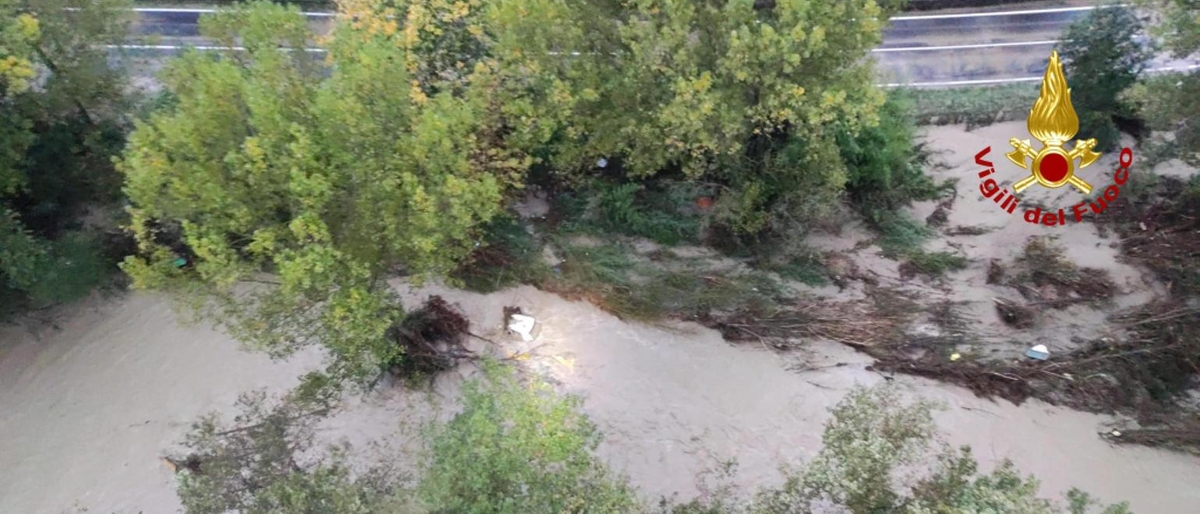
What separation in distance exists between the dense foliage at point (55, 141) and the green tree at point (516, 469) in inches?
341

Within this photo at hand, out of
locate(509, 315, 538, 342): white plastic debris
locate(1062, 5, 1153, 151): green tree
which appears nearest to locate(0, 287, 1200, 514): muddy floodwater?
locate(509, 315, 538, 342): white plastic debris

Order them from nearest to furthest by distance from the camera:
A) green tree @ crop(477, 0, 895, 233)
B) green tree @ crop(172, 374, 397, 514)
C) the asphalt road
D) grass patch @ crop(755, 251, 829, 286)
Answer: green tree @ crop(172, 374, 397, 514), green tree @ crop(477, 0, 895, 233), grass patch @ crop(755, 251, 829, 286), the asphalt road

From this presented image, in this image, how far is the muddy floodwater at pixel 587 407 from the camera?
448 inches

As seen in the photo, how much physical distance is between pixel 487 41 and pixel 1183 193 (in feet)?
50.3

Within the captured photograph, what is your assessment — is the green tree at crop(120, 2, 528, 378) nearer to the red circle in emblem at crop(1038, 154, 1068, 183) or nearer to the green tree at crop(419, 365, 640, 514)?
the green tree at crop(419, 365, 640, 514)

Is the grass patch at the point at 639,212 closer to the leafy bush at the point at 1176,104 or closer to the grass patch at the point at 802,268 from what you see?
the grass patch at the point at 802,268

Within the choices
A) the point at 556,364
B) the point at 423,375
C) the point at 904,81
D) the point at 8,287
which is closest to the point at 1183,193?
the point at 904,81

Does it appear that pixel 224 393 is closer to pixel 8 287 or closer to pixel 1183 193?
pixel 8 287

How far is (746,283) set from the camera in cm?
1453

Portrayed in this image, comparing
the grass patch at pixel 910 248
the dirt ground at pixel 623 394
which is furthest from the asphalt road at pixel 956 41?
the dirt ground at pixel 623 394

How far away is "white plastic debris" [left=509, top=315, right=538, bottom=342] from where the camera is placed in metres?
13.3

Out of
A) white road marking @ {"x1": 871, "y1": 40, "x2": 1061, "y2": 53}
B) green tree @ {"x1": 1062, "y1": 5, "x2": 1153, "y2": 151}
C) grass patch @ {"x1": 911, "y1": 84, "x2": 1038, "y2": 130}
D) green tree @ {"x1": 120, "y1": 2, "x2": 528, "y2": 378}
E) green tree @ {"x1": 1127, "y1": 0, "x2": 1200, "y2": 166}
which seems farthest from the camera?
white road marking @ {"x1": 871, "y1": 40, "x2": 1061, "y2": 53}

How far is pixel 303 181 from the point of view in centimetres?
877

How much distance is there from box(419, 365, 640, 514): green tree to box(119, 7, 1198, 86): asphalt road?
15.8 metres
